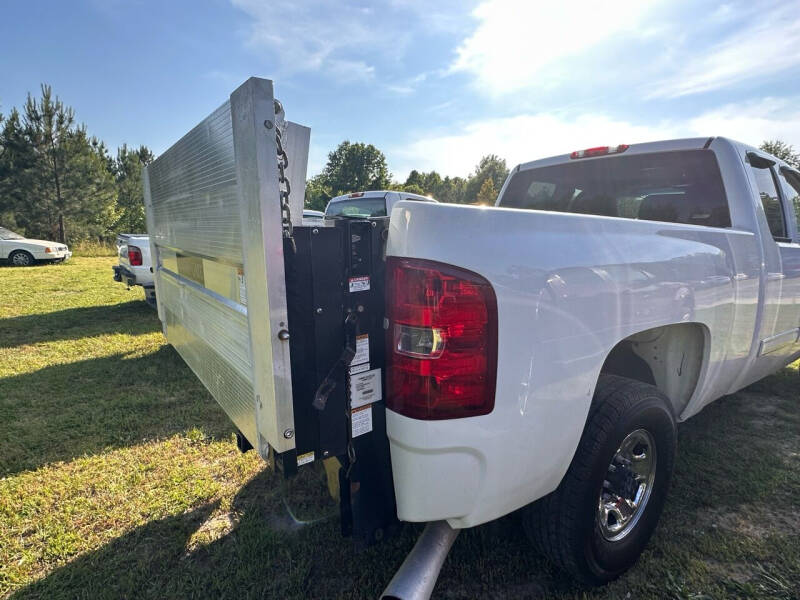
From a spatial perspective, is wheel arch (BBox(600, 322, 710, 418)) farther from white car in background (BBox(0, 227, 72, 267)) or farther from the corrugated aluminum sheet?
white car in background (BBox(0, 227, 72, 267))

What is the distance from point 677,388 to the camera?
2531mm

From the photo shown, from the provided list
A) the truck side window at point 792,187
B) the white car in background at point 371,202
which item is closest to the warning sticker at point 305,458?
the truck side window at point 792,187

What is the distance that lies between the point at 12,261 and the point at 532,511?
20.5 metres

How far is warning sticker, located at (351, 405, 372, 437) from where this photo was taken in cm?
155

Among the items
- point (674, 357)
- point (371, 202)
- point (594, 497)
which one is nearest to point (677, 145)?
point (674, 357)

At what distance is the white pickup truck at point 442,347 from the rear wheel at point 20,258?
18.9m

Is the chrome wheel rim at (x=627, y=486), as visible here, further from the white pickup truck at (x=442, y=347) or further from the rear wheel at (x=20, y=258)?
the rear wheel at (x=20, y=258)

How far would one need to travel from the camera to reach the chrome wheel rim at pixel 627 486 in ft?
6.64

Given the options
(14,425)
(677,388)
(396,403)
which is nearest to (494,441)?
(396,403)

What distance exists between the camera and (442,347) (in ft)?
4.65

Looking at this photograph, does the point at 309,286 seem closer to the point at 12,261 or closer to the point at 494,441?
the point at 494,441

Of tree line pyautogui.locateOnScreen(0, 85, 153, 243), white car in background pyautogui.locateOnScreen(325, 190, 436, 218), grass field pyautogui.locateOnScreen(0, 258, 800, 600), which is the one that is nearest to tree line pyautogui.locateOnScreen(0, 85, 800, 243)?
tree line pyautogui.locateOnScreen(0, 85, 153, 243)

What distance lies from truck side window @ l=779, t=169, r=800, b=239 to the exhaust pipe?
3558 millimetres

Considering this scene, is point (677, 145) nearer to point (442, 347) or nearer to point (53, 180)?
point (442, 347)
